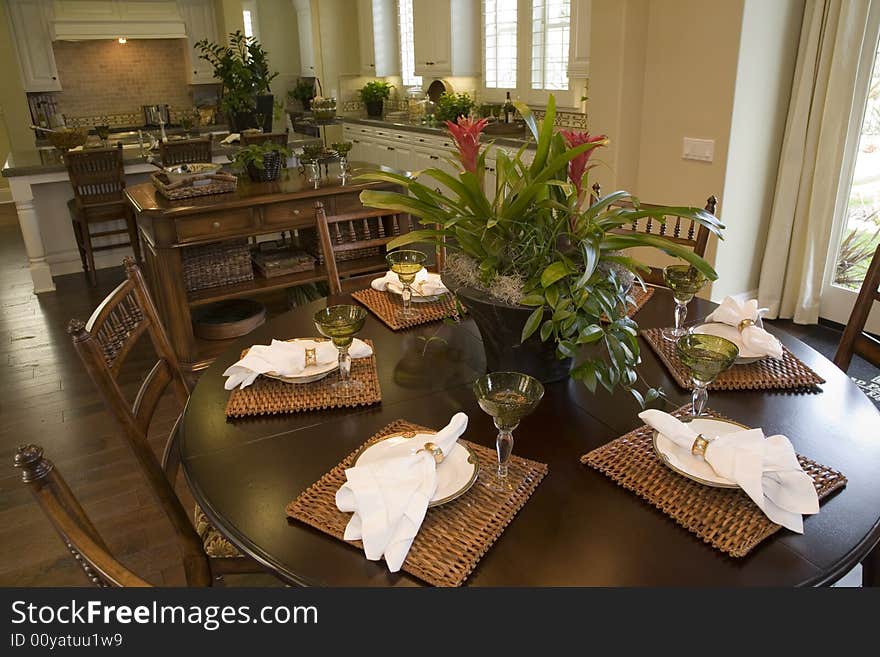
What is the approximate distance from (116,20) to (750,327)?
27.2 ft

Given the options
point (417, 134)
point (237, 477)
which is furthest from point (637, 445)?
point (417, 134)

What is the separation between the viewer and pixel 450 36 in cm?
582

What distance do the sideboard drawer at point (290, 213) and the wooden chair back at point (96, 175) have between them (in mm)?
1980

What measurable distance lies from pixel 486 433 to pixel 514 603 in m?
0.42

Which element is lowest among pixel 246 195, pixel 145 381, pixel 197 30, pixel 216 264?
pixel 216 264

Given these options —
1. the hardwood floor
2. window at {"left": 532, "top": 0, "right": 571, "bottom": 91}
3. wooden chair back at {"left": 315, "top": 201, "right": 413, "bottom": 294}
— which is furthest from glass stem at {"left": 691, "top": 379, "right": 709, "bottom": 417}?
window at {"left": 532, "top": 0, "right": 571, "bottom": 91}

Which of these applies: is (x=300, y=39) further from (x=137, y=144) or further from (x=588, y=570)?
(x=588, y=570)

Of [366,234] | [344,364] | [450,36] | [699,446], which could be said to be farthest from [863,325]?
[450,36]

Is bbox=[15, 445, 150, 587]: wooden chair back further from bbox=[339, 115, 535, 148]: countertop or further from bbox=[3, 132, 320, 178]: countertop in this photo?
bbox=[339, 115, 535, 148]: countertop

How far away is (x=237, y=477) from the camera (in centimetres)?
119


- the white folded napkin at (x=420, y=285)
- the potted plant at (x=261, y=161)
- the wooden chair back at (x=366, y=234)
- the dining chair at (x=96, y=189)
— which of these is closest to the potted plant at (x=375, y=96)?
the dining chair at (x=96, y=189)

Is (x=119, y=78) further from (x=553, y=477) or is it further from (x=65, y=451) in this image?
(x=553, y=477)

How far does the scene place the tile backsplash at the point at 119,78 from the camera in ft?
25.8

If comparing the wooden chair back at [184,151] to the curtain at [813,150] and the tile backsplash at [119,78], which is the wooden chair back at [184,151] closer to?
the curtain at [813,150]
